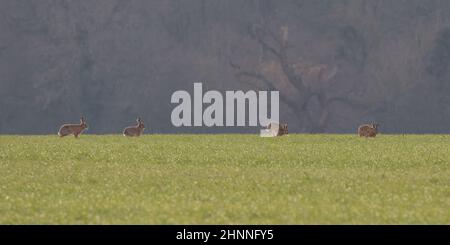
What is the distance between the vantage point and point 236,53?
9731 centimetres

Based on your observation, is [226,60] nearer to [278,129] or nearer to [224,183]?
[278,129]

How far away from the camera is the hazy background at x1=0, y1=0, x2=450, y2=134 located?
302 ft

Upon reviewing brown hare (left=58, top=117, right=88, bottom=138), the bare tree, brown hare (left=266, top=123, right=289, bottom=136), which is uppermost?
the bare tree

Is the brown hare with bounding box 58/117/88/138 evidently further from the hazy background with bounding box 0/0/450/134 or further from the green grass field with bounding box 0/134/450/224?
the hazy background with bounding box 0/0/450/134

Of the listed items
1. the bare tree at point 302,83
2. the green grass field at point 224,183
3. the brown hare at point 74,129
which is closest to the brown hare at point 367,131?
the green grass field at point 224,183

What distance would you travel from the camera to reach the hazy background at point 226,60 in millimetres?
92188

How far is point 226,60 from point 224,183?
7322 cm

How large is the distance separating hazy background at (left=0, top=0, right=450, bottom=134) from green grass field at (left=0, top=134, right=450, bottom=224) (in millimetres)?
Answer: 53462

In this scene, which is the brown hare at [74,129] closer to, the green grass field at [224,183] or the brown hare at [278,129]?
the green grass field at [224,183]

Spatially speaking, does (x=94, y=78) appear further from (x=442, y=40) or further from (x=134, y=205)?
(x=134, y=205)

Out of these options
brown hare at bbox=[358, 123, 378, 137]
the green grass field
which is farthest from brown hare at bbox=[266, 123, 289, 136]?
the green grass field

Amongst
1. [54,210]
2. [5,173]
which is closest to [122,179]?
[5,173]

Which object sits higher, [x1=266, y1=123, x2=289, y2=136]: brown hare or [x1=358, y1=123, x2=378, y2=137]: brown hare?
[x1=266, y1=123, x2=289, y2=136]: brown hare
